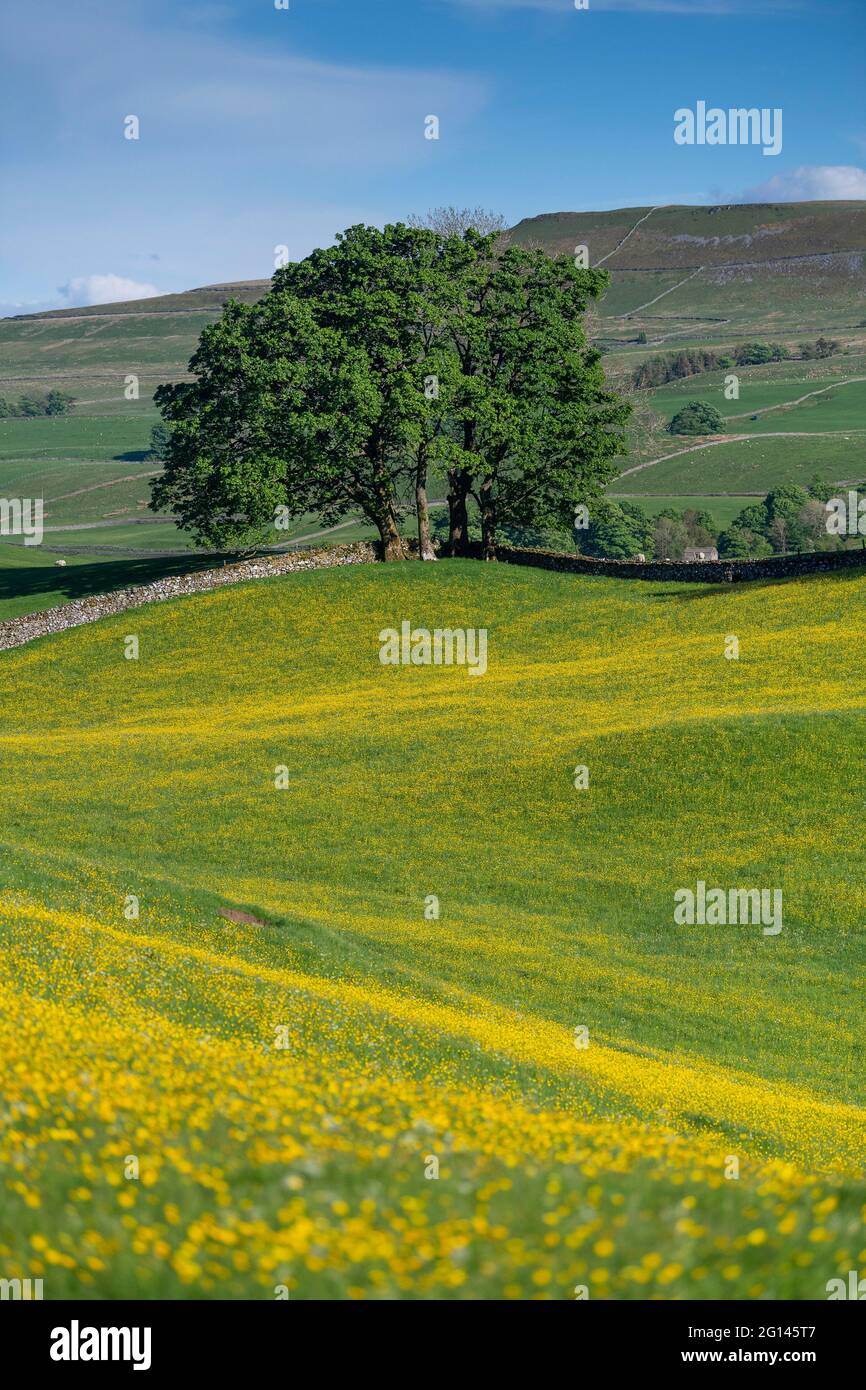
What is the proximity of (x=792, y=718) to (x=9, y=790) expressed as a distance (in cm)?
2850

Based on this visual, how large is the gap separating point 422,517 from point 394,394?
360 inches

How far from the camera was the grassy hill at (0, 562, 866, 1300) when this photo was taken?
27.2 feet

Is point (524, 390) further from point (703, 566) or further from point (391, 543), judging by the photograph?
point (703, 566)

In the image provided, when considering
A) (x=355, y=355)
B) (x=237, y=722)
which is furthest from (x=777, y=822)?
(x=355, y=355)

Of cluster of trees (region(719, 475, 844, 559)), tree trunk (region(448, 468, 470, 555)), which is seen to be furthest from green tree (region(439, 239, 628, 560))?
cluster of trees (region(719, 475, 844, 559))

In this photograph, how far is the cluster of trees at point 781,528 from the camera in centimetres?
16025

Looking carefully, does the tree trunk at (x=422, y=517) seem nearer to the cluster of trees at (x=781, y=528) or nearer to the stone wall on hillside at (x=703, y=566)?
the stone wall on hillside at (x=703, y=566)

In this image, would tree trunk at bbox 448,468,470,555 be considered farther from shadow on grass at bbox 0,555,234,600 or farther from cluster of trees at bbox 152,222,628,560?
shadow on grass at bbox 0,555,234,600

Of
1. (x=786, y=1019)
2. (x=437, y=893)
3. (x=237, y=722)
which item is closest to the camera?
(x=786, y=1019)

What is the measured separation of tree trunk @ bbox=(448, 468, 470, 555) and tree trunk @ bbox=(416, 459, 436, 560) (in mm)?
2513

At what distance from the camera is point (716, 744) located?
41.5 metres

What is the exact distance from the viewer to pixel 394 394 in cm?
7119

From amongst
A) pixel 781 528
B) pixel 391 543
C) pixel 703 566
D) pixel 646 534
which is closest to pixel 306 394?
pixel 391 543
